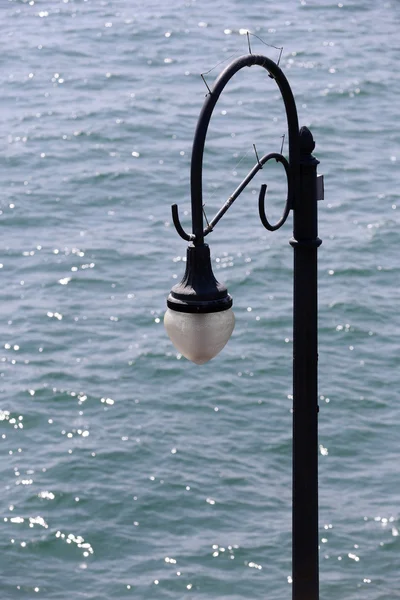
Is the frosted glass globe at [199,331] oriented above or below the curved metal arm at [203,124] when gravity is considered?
below

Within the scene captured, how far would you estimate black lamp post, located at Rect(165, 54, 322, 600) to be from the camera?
610 centimetres

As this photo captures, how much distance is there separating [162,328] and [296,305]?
1108 centimetres

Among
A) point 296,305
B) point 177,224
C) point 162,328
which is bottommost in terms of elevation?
point 296,305

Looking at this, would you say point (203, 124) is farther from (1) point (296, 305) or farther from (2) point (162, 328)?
(2) point (162, 328)

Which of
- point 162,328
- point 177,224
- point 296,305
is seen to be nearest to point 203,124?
A: point 177,224

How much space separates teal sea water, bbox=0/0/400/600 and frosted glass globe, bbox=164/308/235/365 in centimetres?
594

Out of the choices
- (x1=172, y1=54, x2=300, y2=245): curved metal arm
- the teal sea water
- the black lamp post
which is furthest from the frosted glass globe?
the teal sea water

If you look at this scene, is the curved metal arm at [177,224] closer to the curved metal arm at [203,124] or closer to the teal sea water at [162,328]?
the curved metal arm at [203,124]

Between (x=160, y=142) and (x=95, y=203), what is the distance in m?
3.20

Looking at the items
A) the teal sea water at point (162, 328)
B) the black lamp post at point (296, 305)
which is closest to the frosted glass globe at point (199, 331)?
the black lamp post at point (296, 305)

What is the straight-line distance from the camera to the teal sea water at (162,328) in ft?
40.7

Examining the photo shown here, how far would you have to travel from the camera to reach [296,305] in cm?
663

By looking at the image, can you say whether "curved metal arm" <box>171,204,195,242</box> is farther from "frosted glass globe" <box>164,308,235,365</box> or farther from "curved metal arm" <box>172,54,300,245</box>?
"frosted glass globe" <box>164,308,235,365</box>

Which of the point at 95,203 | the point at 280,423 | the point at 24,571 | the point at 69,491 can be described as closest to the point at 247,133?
the point at 95,203
